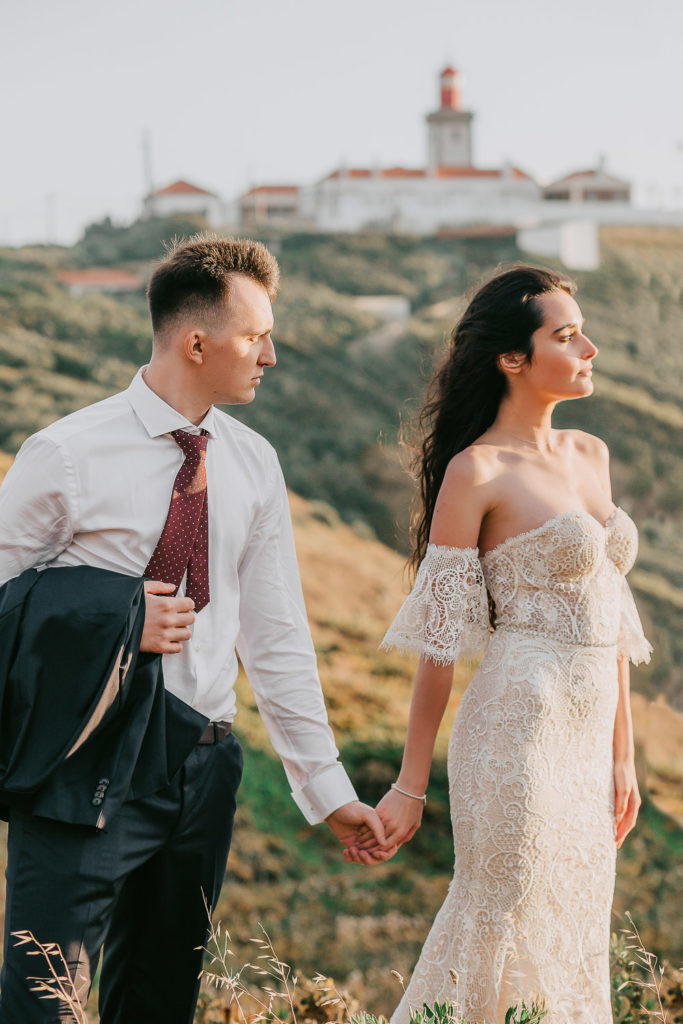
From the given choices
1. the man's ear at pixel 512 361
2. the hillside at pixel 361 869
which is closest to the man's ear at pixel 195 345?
the man's ear at pixel 512 361

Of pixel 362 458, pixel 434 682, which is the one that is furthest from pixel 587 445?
pixel 362 458

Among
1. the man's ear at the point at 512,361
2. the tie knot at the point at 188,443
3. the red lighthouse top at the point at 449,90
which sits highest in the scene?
the red lighthouse top at the point at 449,90

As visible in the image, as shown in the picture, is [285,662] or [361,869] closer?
[285,662]

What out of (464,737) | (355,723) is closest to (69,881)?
(464,737)

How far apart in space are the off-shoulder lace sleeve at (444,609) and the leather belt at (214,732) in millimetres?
457

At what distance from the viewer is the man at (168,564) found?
2.14 meters

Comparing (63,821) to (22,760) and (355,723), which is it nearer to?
(22,760)

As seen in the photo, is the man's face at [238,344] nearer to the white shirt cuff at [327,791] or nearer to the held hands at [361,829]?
the white shirt cuff at [327,791]

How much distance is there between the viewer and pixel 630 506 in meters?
18.0

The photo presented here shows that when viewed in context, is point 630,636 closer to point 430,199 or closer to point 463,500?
point 463,500

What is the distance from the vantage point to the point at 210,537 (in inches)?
96.0

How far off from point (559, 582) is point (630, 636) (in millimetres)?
326

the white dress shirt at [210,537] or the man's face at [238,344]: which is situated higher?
the man's face at [238,344]

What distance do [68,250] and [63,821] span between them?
24849mm
